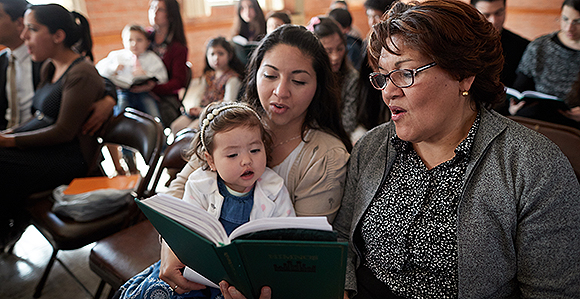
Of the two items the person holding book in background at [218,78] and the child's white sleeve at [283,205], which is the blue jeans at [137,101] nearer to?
the person holding book in background at [218,78]

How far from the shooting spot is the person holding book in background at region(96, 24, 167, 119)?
3.81 meters

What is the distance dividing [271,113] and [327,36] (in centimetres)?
155

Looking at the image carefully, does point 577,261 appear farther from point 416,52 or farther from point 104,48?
point 104,48

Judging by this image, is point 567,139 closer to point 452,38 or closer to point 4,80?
point 452,38

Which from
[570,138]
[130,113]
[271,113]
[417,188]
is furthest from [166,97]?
[570,138]

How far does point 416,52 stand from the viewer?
45.6 inches

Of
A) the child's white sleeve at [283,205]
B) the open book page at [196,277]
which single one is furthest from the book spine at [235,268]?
the child's white sleeve at [283,205]

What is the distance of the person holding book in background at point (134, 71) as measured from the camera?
12.5 ft

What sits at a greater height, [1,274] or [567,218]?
[567,218]

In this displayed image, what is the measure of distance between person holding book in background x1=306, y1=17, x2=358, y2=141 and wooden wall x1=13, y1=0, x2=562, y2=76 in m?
5.21

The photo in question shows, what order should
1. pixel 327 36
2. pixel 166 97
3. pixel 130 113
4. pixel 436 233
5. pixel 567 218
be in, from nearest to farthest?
pixel 567 218
pixel 436 233
pixel 130 113
pixel 327 36
pixel 166 97

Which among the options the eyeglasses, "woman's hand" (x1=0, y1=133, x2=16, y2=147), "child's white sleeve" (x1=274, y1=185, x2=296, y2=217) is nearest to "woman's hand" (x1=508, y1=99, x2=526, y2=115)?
the eyeglasses

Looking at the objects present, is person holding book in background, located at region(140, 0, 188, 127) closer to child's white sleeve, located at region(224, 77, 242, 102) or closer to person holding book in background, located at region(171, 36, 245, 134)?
person holding book in background, located at region(171, 36, 245, 134)

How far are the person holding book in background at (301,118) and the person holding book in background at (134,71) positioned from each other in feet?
8.13
